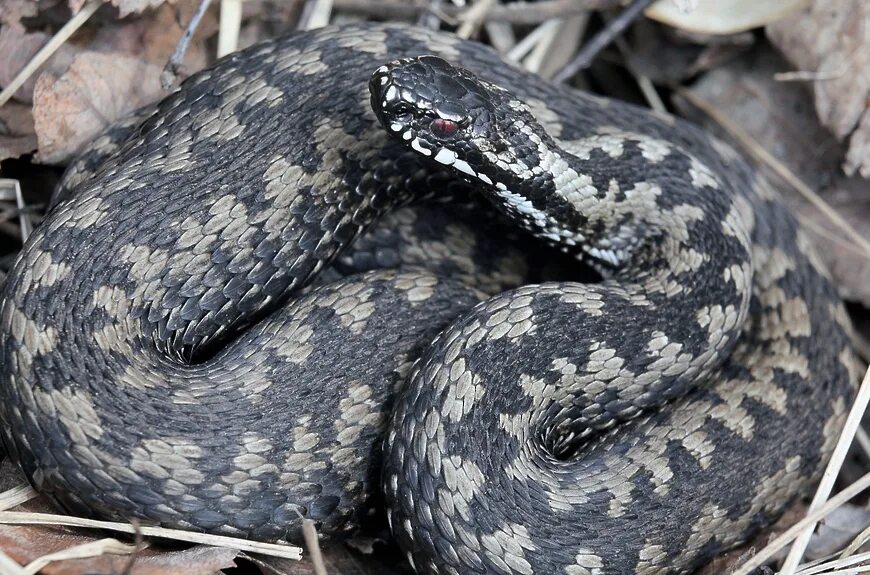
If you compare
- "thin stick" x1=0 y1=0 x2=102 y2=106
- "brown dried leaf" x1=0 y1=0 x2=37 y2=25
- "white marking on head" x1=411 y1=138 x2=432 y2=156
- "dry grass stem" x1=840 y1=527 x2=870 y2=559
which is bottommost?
"dry grass stem" x1=840 y1=527 x2=870 y2=559

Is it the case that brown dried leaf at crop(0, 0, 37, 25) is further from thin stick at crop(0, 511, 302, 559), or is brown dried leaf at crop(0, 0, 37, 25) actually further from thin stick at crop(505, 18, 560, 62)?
thin stick at crop(505, 18, 560, 62)

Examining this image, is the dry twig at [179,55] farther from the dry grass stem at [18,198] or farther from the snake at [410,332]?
the dry grass stem at [18,198]

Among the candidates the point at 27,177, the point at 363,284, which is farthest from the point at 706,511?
the point at 27,177

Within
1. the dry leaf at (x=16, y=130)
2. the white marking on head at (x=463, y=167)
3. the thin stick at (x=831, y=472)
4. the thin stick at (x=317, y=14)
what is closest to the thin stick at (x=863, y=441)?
the thin stick at (x=831, y=472)

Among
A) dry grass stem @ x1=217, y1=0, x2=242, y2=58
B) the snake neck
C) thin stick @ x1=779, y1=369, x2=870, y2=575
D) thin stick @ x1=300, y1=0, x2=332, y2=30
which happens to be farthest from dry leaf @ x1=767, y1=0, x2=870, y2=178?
dry grass stem @ x1=217, y1=0, x2=242, y2=58

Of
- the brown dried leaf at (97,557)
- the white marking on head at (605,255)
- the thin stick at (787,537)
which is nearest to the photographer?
the brown dried leaf at (97,557)

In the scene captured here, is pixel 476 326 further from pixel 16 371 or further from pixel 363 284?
pixel 16 371
